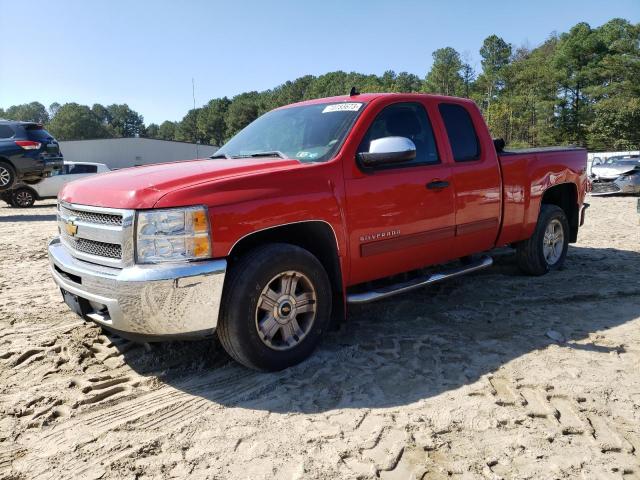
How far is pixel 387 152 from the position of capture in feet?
11.8

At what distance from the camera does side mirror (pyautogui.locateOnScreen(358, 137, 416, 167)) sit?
142 inches

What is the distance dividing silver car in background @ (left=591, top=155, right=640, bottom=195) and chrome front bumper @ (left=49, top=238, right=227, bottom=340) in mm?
16820

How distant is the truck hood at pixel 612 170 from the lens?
16.6 m

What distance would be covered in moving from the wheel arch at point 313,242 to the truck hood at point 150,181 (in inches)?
16.4

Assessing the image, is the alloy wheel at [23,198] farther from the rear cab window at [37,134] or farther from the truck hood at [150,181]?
the truck hood at [150,181]

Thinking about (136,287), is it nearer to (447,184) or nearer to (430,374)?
(430,374)

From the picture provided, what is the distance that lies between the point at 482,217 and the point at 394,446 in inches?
105

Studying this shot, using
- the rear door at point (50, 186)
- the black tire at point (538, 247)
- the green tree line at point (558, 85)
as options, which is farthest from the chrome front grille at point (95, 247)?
the green tree line at point (558, 85)

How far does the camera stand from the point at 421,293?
521 centimetres

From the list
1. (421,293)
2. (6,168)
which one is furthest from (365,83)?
(421,293)

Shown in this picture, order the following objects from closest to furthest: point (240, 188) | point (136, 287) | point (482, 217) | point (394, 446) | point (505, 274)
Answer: point (394, 446) < point (136, 287) < point (240, 188) < point (482, 217) < point (505, 274)

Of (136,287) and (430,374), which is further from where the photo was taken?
(430,374)

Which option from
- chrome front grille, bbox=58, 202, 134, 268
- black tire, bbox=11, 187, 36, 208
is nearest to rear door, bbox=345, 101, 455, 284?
chrome front grille, bbox=58, 202, 134, 268

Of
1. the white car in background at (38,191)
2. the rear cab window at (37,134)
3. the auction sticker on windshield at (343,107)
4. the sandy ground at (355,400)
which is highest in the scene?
the rear cab window at (37,134)
